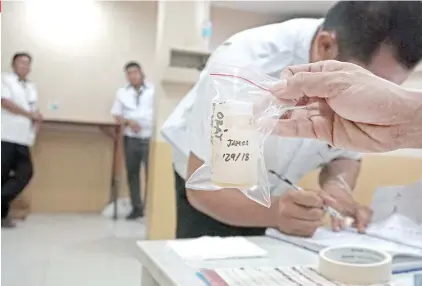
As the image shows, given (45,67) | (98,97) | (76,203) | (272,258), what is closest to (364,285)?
(272,258)

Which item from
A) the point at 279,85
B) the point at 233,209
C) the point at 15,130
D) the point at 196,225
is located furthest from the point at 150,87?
the point at 279,85

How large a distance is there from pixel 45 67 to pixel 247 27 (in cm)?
76

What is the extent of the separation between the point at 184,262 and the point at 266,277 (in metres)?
0.11

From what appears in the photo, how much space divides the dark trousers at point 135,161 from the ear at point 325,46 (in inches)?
49.5

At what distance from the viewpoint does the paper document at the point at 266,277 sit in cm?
47

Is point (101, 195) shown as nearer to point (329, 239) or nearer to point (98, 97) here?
point (98, 97)

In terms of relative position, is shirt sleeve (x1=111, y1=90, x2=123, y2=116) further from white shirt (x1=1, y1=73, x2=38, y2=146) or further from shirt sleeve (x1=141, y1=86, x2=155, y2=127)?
white shirt (x1=1, y1=73, x2=38, y2=146)

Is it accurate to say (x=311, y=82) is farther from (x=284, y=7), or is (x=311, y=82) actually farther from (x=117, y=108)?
(x=117, y=108)

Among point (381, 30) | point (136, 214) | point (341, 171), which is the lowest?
point (136, 214)

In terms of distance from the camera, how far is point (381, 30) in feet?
1.96

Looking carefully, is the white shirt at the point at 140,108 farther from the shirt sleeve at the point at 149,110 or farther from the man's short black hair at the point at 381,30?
the man's short black hair at the point at 381,30

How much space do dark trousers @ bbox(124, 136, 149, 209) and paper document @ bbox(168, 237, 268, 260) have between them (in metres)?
1.20

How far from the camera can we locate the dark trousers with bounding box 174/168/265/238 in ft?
2.74

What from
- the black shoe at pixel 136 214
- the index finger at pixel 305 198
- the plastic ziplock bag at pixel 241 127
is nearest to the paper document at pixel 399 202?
the index finger at pixel 305 198
